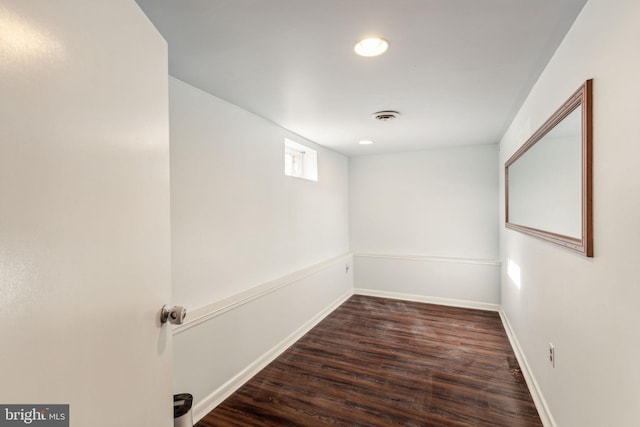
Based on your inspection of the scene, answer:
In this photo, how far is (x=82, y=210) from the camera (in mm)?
661

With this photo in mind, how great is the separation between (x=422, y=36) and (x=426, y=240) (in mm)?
3374

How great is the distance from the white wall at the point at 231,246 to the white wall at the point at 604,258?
2.05 meters

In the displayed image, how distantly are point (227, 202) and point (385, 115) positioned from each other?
154cm

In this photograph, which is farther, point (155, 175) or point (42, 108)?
point (155, 175)

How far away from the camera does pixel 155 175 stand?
3.19 ft

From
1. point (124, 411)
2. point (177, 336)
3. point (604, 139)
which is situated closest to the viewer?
point (124, 411)

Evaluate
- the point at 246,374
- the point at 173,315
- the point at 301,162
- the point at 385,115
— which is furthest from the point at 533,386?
the point at 301,162

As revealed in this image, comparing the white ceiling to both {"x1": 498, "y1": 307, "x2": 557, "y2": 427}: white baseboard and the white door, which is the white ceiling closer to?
the white door

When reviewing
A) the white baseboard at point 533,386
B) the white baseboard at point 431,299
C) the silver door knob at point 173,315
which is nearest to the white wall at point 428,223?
the white baseboard at point 431,299

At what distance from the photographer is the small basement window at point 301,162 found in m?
3.56

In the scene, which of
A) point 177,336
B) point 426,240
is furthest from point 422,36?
point 426,240

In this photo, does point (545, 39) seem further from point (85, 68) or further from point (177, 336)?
point (177, 336)
